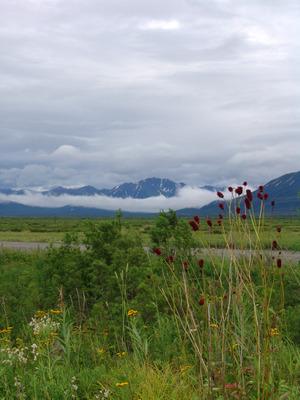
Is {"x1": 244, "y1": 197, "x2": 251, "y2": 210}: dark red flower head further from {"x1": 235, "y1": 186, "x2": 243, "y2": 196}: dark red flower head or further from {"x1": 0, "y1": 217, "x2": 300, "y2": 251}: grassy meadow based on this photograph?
{"x1": 0, "y1": 217, "x2": 300, "y2": 251}: grassy meadow

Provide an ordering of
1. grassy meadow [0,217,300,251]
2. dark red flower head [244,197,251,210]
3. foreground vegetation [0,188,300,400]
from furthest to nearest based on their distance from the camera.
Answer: grassy meadow [0,217,300,251], foreground vegetation [0,188,300,400], dark red flower head [244,197,251,210]

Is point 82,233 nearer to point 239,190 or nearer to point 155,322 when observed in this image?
point 155,322

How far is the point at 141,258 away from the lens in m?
7.59

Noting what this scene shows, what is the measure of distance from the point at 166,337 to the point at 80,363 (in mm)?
1147

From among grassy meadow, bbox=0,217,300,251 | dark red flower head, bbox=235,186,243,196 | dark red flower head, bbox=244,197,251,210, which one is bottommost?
grassy meadow, bbox=0,217,300,251

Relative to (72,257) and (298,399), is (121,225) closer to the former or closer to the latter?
(72,257)

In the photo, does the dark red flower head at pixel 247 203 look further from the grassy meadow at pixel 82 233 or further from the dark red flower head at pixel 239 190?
the grassy meadow at pixel 82 233

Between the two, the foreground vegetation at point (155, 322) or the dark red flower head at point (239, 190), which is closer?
the dark red flower head at point (239, 190)

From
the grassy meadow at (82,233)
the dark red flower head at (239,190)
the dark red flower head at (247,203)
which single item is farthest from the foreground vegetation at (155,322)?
the grassy meadow at (82,233)

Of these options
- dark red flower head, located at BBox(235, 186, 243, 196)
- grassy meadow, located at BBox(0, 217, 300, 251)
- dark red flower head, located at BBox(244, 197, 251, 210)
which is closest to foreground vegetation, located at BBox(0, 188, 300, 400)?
dark red flower head, located at BBox(244, 197, 251, 210)

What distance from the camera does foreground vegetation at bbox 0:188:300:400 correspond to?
3.11 m

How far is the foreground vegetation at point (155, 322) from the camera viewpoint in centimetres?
311

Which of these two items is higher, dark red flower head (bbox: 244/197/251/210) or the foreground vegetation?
dark red flower head (bbox: 244/197/251/210)

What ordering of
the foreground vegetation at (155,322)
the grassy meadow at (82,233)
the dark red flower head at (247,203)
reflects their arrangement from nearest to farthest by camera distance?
the dark red flower head at (247,203), the foreground vegetation at (155,322), the grassy meadow at (82,233)
